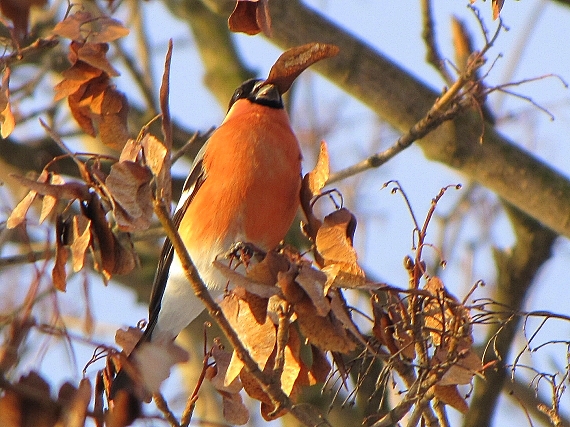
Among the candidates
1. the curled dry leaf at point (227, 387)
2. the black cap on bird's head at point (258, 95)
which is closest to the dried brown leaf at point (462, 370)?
the curled dry leaf at point (227, 387)

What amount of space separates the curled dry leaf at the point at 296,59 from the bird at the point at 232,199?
0.92m

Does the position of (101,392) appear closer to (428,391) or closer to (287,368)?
(287,368)

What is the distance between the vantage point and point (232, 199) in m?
2.90

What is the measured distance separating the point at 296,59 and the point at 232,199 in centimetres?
108

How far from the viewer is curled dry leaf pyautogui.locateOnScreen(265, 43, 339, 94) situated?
6.12 feet

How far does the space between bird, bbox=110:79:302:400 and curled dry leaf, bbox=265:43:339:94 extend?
92 cm

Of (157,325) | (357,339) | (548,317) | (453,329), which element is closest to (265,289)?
(357,339)

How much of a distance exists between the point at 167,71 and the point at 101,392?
71 cm

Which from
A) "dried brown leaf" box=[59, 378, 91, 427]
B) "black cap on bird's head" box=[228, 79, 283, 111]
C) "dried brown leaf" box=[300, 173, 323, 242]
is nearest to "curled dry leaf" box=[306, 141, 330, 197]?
"dried brown leaf" box=[300, 173, 323, 242]

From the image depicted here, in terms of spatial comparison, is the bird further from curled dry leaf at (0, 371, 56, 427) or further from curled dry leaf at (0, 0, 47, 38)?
curled dry leaf at (0, 371, 56, 427)

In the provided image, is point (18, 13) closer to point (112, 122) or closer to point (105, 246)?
point (112, 122)

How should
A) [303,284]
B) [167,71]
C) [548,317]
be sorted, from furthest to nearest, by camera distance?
[548,317]
[303,284]
[167,71]

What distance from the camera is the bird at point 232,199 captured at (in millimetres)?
2871

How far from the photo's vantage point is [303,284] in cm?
162
